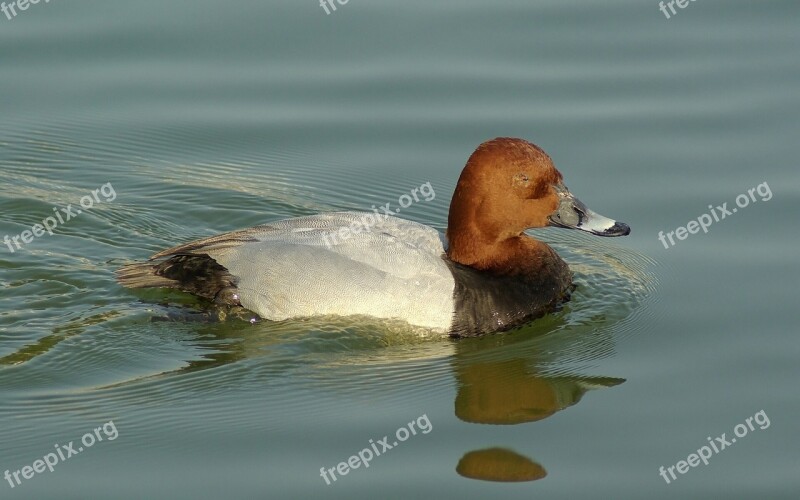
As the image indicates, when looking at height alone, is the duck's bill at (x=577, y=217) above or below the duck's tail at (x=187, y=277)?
above

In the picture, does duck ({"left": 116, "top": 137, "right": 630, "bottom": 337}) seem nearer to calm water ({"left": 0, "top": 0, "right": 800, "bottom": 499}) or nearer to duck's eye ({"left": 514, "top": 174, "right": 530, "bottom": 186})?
duck's eye ({"left": 514, "top": 174, "right": 530, "bottom": 186})

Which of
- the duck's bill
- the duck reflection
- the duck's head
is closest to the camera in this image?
the duck reflection

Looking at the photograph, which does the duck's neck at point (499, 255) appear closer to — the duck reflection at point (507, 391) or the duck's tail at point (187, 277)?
the duck reflection at point (507, 391)

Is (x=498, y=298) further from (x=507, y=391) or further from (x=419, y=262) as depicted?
(x=507, y=391)

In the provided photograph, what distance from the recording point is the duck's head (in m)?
8.37

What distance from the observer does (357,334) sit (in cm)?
808

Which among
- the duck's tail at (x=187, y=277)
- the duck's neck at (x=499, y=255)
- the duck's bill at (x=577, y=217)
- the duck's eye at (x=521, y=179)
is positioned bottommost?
the duck's tail at (x=187, y=277)

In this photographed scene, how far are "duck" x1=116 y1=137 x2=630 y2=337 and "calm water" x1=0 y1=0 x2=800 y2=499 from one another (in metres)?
0.16

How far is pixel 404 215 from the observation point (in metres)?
10.0

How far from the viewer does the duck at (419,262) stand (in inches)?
321

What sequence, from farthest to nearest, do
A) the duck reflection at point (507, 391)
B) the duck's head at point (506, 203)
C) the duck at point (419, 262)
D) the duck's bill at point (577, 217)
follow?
the duck's bill at point (577, 217) → the duck's head at point (506, 203) → the duck at point (419, 262) → the duck reflection at point (507, 391)

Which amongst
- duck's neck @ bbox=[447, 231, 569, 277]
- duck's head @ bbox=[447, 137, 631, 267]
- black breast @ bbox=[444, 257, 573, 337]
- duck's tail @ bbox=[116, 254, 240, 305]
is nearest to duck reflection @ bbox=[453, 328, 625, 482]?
black breast @ bbox=[444, 257, 573, 337]

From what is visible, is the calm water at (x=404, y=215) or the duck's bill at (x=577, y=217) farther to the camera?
the duck's bill at (x=577, y=217)

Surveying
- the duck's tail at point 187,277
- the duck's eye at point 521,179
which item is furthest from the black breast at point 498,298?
the duck's tail at point 187,277
